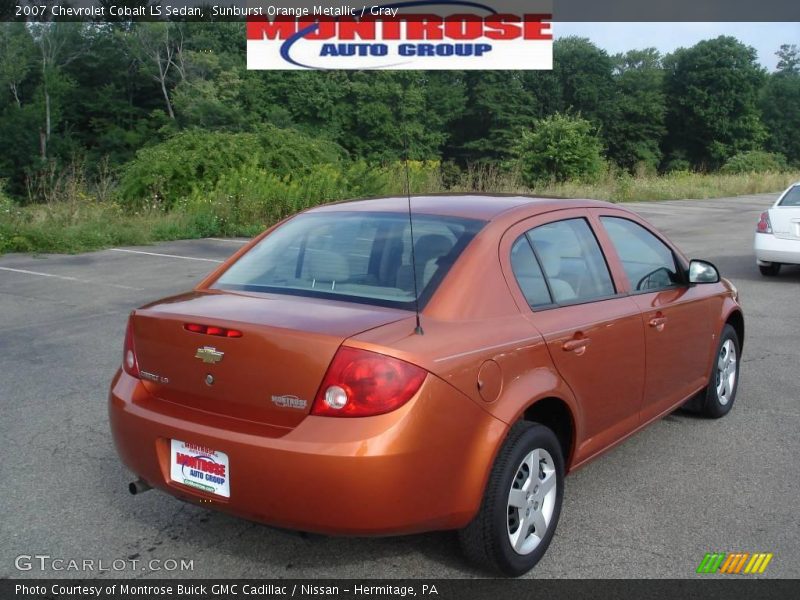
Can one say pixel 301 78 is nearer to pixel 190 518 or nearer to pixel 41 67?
pixel 41 67

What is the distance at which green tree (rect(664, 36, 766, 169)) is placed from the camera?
273 ft

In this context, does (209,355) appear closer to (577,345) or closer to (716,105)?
(577,345)

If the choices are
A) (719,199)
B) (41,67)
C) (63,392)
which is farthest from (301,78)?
(63,392)

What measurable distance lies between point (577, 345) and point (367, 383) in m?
1.20

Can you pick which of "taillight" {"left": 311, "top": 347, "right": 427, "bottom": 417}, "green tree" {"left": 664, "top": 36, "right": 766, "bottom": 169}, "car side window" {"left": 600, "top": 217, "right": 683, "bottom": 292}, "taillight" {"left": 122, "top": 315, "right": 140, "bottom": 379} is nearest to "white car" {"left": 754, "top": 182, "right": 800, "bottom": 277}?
"car side window" {"left": 600, "top": 217, "right": 683, "bottom": 292}

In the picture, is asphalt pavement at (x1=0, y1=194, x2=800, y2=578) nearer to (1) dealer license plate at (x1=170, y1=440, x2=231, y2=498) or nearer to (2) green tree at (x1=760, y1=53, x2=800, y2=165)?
(1) dealer license plate at (x1=170, y1=440, x2=231, y2=498)

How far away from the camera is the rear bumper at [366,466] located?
298 cm

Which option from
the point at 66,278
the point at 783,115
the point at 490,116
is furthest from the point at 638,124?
the point at 66,278

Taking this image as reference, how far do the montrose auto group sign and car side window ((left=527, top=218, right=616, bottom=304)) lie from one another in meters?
31.3

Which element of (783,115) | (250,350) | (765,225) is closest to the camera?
(250,350)

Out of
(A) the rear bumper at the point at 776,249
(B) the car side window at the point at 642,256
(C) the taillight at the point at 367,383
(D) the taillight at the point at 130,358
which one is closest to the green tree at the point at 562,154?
(A) the rear bumper at the point at 776,249

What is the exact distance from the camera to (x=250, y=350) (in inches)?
126

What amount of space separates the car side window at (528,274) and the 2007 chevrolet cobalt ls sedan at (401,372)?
11 mm

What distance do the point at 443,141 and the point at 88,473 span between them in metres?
66.0
